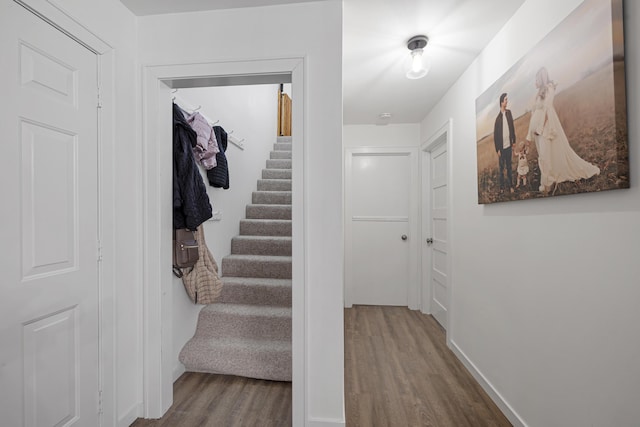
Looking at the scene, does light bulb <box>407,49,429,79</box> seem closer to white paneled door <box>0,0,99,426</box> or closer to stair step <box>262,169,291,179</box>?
white paneled door <box>0,0,99,426</box>

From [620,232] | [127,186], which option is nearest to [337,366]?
[620,232]

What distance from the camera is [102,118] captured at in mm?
1444

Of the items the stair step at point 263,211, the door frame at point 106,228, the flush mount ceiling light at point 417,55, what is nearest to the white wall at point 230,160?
the stair step at point 263,211

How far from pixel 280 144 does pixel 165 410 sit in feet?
12.6

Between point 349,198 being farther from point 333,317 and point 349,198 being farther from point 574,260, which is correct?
point 574,260

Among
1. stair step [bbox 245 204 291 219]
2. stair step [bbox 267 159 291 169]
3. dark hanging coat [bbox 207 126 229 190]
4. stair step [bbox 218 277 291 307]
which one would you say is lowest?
stair step [bbox 218 277 291 307]

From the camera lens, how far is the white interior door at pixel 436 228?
3070 mm

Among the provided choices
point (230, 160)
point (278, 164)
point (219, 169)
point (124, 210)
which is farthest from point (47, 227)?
point (278, 164)

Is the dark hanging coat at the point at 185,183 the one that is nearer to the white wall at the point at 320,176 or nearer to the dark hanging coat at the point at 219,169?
the dark hanging coat at the point at 219,169

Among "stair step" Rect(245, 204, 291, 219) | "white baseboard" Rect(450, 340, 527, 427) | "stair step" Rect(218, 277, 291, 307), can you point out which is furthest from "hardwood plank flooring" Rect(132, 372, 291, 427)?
"stair step" Rect(245, 204, 291, 219)

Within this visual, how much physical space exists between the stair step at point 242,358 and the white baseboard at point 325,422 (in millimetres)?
497

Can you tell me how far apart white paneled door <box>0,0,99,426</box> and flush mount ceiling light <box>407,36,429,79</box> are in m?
1.83

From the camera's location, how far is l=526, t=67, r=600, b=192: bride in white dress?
3.86 ft

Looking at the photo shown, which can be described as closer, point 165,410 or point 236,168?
point 165,410
